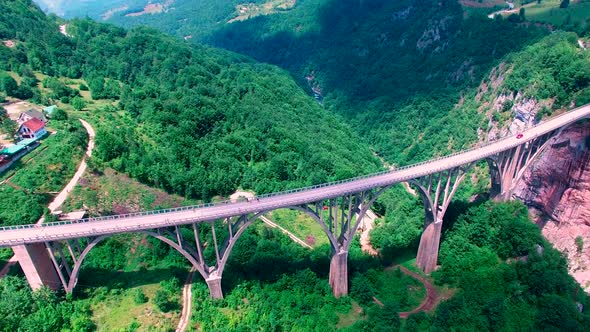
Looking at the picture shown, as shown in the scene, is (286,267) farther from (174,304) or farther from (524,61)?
(524,61)

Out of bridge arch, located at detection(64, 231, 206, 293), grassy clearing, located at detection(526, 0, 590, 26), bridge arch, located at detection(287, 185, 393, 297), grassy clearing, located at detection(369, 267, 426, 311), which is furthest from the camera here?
grassy clearing, located at detection(526, 0, 590, 26)

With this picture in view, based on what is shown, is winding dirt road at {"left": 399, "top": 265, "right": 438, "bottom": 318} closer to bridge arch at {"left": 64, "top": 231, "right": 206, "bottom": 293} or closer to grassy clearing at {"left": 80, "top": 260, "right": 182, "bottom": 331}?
bridge arch at {"left": 64, "top": 231, "right": 206, "bottom": 293}

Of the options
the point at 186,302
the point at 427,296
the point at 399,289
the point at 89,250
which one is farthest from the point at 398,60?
the point at 89,250

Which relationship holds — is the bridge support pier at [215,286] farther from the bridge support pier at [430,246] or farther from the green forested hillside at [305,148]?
the bridge support pier at [430,246]

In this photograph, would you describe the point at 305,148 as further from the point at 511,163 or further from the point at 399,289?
the point at 511,163

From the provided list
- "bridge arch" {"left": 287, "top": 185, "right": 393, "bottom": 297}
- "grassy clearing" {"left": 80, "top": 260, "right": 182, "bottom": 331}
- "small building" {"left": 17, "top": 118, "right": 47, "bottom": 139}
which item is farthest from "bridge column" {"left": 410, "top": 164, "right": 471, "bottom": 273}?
"small building" {"left": 17, "top": 118, "right": 47, "bottom": 139}
